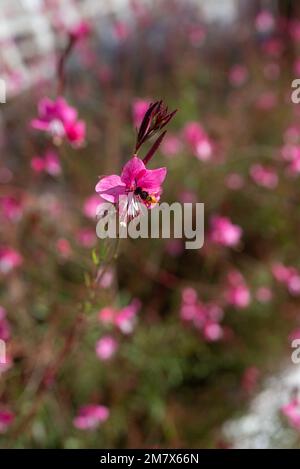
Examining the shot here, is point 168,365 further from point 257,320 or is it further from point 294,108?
point 294,108

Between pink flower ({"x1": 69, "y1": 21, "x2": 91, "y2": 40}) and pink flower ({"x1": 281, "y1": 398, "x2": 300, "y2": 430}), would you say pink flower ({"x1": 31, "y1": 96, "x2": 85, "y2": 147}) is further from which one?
pink flower ({"x1": 281, "y1": 398, "x2": 300, "y2": 430})

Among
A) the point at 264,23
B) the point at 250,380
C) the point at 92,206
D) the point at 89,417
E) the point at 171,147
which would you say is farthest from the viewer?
the point at 264,23

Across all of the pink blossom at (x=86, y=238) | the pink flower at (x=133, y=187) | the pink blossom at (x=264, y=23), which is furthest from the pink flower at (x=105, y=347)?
the pink blossom at (x=264, y=23)

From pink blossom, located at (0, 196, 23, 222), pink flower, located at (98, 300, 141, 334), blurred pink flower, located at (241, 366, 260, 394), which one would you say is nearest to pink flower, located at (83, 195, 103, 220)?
pink blossom, located at (0, 196, 23, 222)

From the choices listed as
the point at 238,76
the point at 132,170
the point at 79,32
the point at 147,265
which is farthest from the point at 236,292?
the point at 238,76

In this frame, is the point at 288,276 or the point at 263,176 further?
the point at 263,176

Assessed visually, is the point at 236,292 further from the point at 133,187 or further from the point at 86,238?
the point at 133,187

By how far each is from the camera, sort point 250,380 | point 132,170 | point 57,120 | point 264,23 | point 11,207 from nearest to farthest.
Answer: point 132,170, point 57,120, point 11,207, point 250,380, point 264,23
